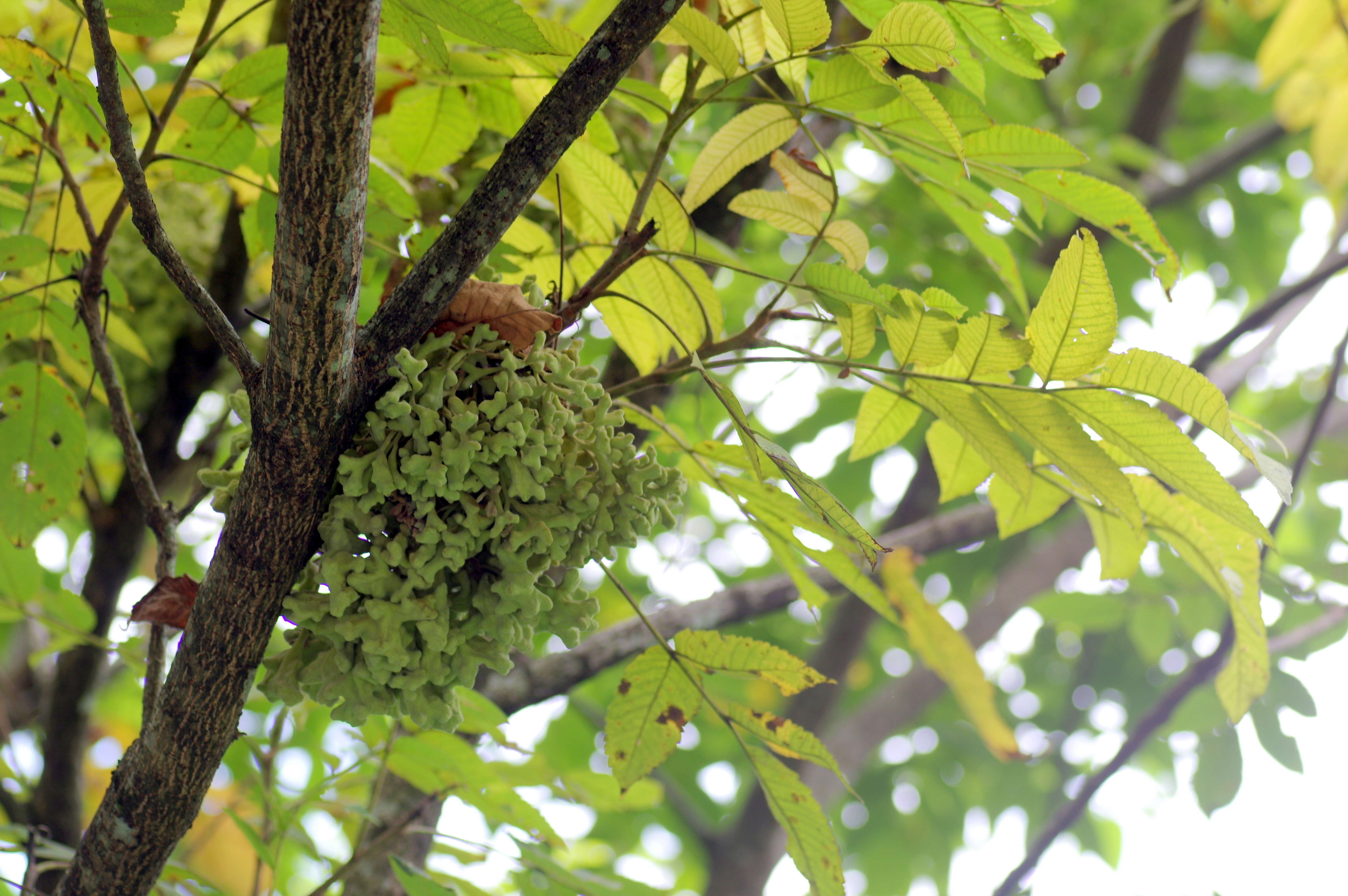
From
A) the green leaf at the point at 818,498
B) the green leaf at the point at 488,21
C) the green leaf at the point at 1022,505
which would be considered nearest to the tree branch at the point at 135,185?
the green leaf at the point at 488,21

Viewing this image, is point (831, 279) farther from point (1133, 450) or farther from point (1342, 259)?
point (1342, 259)

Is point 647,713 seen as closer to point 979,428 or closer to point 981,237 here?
point 979,428

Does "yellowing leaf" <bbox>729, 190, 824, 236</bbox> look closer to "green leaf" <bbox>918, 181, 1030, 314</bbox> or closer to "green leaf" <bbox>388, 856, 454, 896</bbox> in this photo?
"green leaf" <bbox>918, 181, 1030, 314</bbox>

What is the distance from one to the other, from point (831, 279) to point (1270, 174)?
10.8 feet

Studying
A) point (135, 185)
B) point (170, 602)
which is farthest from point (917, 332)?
point (170, 602)

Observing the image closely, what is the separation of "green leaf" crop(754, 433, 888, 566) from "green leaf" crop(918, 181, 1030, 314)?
0.52 m

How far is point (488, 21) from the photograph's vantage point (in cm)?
81

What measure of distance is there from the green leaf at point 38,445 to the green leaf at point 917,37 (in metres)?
1.04

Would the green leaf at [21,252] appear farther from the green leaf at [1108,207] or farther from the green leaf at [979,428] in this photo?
the green leaf at [1108,207]

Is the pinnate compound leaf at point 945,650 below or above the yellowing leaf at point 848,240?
below

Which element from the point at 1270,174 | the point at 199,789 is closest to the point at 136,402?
the point at 199,789

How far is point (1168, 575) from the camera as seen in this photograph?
2133 millimetres

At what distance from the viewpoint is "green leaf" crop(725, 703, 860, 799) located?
3.49 ft

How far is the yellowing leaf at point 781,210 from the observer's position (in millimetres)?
1051
